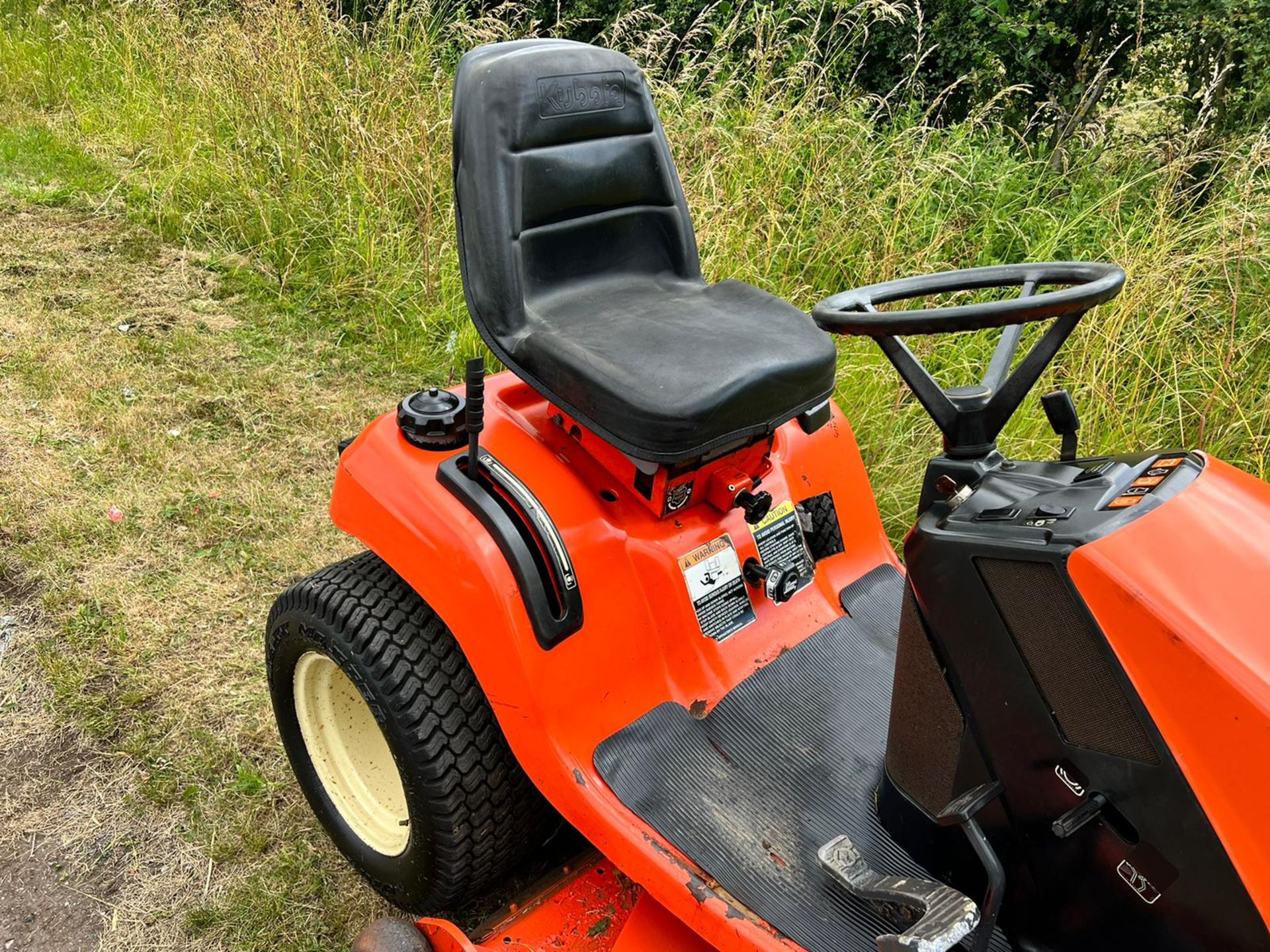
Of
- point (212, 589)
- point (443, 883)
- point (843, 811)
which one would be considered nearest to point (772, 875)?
point (843, 811)

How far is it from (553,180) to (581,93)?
0.58 ft

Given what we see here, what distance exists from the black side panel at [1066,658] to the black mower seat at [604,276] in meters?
0.51

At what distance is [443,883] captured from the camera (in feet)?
5.52

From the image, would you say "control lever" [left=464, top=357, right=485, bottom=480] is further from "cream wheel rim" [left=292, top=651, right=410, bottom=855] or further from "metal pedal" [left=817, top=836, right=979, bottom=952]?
"metal pedal" [left=817, top=836, right=979, bottom=952]

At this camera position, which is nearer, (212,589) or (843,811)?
(843,811)

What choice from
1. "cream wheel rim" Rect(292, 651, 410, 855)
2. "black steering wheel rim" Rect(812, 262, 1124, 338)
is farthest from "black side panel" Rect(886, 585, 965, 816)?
"cream wheel rim" Rect(292, 651, 410, 855)

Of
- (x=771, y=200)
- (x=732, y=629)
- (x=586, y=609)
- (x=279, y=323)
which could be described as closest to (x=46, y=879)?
(x=586, y=609)

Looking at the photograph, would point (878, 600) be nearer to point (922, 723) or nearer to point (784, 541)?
point (784, 541)

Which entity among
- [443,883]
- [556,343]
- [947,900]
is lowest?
[443,883]

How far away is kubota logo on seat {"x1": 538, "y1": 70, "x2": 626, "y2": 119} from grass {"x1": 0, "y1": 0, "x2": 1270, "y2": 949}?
4.69 ft

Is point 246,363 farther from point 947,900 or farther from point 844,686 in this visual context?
point 947,900

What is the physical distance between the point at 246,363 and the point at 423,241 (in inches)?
32.0

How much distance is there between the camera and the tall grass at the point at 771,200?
2918 millimetres

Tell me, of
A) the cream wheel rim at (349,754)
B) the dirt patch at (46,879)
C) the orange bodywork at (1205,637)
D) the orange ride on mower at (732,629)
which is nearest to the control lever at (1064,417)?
the orange ride on mower at (732,629)
